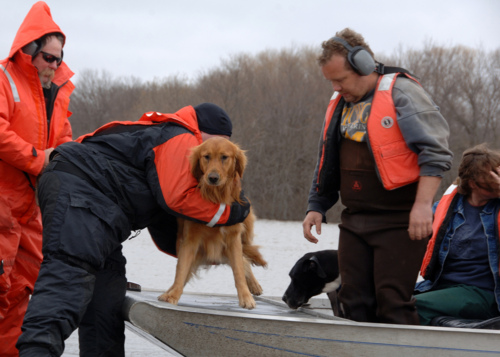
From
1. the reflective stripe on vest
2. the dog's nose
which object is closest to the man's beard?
the reflective stripe on vest

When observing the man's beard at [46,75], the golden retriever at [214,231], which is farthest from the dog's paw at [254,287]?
the man's beard at [46,75]

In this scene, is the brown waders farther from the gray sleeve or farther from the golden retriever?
the golden retriever

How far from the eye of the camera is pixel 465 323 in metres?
3.13

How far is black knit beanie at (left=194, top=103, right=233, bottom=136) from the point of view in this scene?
3.52m

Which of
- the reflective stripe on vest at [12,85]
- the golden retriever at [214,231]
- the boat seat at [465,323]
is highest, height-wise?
the reflective stripe on vest at [12,85]

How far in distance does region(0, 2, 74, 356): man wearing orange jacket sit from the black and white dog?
1717 millimetres

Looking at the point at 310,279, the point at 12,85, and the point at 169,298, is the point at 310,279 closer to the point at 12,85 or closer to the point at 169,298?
the point at 169,298

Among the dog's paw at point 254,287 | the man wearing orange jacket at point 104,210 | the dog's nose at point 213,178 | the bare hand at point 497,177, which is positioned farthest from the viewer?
the dog's paw at point 254,287

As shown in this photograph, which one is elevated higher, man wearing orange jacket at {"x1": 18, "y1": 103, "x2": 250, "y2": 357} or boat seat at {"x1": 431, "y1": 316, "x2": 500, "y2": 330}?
man wearing orange jacket at {"x1": 18, "y1": 103, "x2": 250, "y2": 357}

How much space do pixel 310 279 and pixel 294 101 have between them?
28804mm

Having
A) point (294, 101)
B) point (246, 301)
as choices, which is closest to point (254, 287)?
point (246, 301)

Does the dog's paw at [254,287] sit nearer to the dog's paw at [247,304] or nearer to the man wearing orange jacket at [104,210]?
the dog's paw at [247,304]

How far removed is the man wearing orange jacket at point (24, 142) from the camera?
3.37m

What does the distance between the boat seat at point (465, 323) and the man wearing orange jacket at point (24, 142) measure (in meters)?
2.53
